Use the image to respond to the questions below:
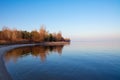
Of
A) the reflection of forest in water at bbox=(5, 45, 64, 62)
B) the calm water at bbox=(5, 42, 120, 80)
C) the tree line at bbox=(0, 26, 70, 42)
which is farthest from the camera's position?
the tree line at bbox=(0, 26, 70, 42)

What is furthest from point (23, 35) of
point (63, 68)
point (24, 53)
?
point (63, 68)

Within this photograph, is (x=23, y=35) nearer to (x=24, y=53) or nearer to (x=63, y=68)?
(x=24, y=53)

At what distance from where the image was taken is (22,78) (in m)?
10.3

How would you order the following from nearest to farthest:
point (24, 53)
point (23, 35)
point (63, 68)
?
point (63, 68) → point (24, 53) → point (23, 35)

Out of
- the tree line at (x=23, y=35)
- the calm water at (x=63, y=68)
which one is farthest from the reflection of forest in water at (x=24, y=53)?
the tree line at (x=23, y=35)

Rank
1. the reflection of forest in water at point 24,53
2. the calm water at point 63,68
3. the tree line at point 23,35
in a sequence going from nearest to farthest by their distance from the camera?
the calm water at point 63,68
the reflection of forest in water at point 24,53
the tree line at point 23,35

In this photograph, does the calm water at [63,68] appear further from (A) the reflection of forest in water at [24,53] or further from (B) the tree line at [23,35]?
(B) the tree line at [23,35]

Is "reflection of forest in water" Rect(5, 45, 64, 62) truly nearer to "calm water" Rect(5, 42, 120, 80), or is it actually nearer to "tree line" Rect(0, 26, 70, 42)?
"calm water" Rect(5, 42, 120, 80)

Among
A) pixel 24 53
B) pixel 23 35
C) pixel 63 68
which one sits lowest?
pixel 24 53

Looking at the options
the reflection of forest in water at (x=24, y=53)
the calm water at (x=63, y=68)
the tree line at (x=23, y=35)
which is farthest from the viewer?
the tree line at (x=23, y=35)

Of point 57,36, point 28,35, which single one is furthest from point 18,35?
point 57,36

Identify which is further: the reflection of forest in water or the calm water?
the reflection of forest in water

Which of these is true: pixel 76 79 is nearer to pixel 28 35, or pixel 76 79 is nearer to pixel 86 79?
pixel 86 79

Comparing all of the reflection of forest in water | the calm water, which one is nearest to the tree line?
the reflection of forest in water
